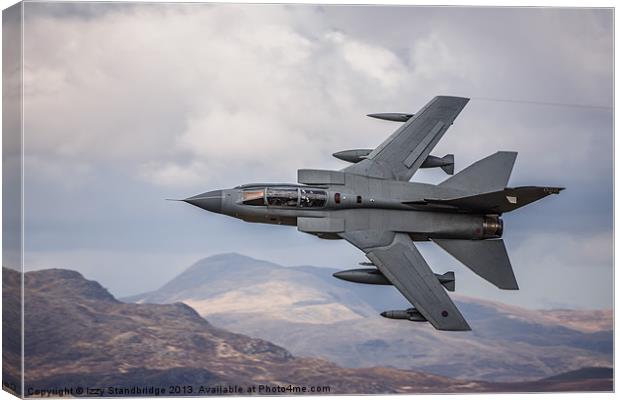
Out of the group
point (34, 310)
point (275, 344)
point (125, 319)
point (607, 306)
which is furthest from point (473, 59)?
point (34, 310)

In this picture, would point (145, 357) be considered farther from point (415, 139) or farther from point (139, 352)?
point (415, 139)

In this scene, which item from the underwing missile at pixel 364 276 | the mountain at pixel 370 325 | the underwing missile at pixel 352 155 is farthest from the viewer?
the underwing missile at pixel 352 155

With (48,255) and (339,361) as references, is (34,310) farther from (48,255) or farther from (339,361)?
(339,361)

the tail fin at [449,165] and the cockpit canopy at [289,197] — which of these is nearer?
the cockpit canopy at [289,197]

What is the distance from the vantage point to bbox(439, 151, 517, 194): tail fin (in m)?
18.2

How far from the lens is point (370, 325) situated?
1820cm

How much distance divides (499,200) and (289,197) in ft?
12.2

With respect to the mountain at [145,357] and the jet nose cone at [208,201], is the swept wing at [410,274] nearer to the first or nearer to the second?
the mountain at [145,357]

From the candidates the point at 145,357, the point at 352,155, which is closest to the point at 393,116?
the point at 352,155

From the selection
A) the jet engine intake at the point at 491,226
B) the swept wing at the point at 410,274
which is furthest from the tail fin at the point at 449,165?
the swept wing at the point at 410,274

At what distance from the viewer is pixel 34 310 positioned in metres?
17.2

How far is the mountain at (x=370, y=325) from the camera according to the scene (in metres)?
17.8

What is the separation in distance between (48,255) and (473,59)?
8359 mm

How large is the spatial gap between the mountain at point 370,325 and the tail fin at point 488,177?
203cm
